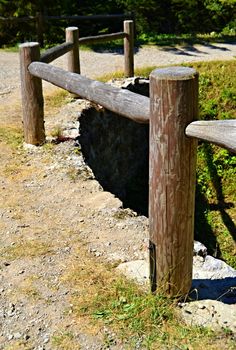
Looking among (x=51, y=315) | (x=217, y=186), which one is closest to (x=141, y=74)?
(x=217, y=186)

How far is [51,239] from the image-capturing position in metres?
4.13

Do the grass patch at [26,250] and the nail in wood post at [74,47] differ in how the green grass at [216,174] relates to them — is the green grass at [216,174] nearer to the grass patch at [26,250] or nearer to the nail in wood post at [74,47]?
the nail in wood post at [74,47]

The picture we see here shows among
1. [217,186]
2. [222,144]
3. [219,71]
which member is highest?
[222,144]

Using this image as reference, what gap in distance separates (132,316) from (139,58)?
10.5 m

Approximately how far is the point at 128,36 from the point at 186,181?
7650 mm

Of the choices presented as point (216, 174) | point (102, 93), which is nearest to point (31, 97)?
point (102, 93)

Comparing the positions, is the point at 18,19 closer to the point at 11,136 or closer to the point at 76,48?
the point at 76,48

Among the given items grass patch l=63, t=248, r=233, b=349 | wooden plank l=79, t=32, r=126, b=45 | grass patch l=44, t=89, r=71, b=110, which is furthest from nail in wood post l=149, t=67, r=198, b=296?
wooden plank l=79, t=32, r=126, b=45

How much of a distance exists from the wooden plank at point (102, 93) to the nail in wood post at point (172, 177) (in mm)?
329

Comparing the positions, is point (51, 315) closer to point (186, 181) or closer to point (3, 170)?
point (186, 181)

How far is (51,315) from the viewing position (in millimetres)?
3170

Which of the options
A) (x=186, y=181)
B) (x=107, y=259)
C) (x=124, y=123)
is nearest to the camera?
(x=186, y=181)

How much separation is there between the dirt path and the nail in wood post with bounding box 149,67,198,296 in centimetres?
57

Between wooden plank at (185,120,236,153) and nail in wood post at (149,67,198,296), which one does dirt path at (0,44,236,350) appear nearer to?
nail in wood post at (149,67,198,296)
